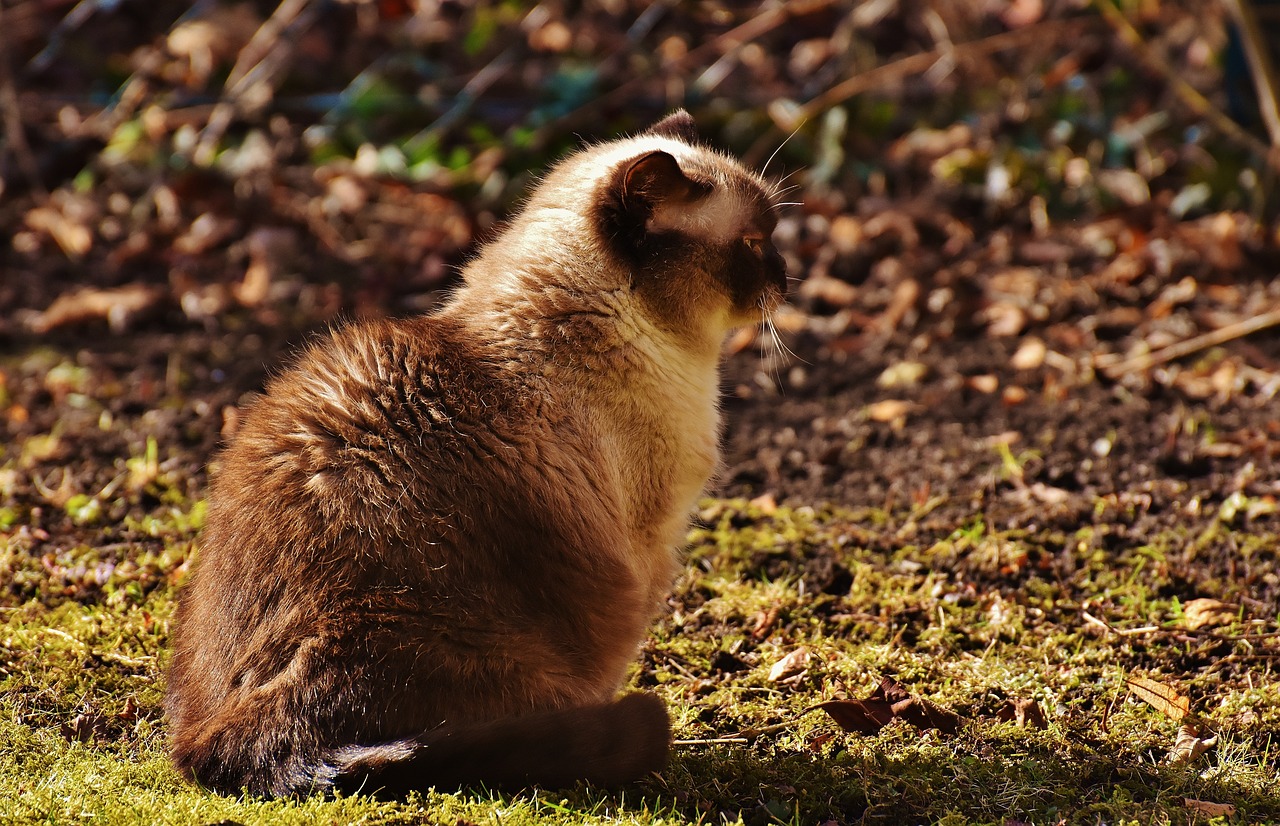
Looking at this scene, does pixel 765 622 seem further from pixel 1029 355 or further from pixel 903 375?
pixel 1029 355

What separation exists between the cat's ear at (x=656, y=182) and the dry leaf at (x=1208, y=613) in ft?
6.37

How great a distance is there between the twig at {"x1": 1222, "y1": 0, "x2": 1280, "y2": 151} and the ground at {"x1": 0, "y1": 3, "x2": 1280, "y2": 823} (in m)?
0.38

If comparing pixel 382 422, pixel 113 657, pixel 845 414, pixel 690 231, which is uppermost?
pixel 690 231

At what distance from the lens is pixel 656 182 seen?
3.23 m

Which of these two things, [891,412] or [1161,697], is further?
[891,412]

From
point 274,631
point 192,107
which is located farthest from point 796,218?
point 274,631

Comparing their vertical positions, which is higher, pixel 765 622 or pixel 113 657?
pixel 113 657

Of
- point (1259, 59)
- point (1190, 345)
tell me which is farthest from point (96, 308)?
point (1259, 59)

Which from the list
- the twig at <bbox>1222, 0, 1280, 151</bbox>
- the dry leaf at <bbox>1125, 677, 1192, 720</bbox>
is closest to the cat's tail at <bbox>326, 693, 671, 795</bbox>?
the dry leaf at <bbox>1125, 677, 1192, 720</bbox>

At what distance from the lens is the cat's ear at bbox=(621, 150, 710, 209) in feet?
10.4

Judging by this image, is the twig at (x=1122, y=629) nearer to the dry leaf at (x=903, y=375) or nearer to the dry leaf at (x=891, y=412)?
the dry leaf at (x=891, y=412)

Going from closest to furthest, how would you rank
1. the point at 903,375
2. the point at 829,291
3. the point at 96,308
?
the point at 903,375 < the point at 96,308 < the point at 829,291

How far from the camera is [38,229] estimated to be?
6.87 m

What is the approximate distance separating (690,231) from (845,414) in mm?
2025
